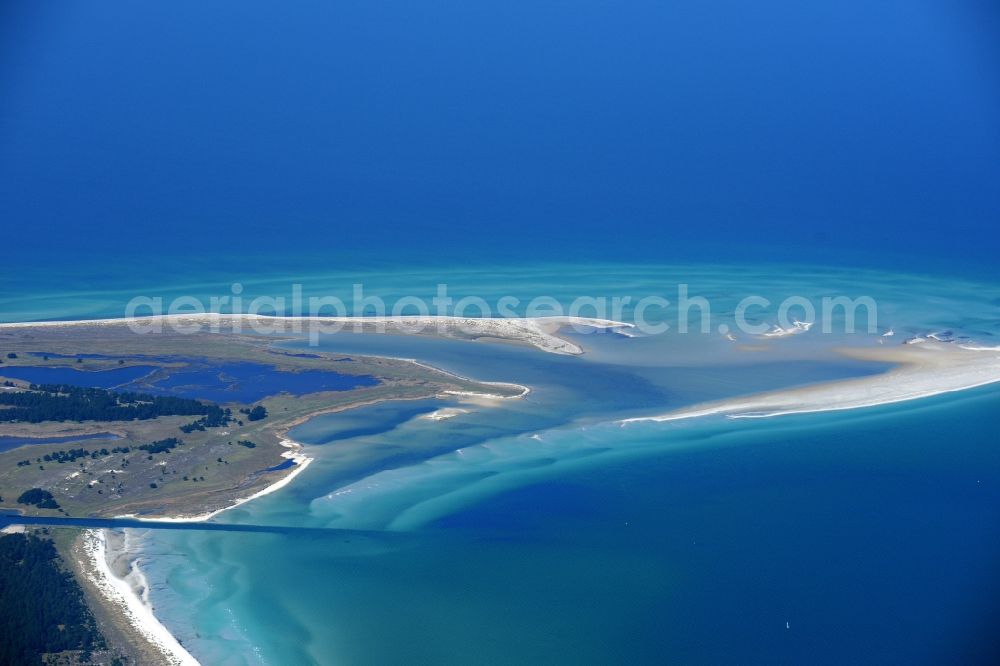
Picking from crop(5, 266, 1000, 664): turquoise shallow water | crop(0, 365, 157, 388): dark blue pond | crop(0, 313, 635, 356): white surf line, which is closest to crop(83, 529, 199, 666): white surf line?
crop(5, 266, 1000, 664): turquoise shallow water

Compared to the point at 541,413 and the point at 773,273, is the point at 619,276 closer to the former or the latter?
the point at 773,273

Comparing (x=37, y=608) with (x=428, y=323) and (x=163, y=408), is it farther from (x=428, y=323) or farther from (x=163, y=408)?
(x=428, y=323)

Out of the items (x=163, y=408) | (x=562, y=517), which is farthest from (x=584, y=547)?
(x=163, y=408)

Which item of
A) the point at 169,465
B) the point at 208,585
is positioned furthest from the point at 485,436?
the point at 208,585

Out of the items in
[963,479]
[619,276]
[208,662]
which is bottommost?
[208,662]

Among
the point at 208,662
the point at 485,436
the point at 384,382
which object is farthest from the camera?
the point at 384,382

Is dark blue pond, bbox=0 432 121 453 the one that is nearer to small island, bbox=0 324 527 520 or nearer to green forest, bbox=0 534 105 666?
small island, bbox=0 324 527 520

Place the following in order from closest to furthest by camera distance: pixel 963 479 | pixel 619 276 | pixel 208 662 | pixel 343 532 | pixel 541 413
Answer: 1. pixel 208 662
2. pixel 343 532
3. pixel 963 479
4. pixel 541 413
5. pixel 619 276

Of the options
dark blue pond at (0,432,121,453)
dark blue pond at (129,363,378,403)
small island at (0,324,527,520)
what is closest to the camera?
small island at (0,324,527,520)
